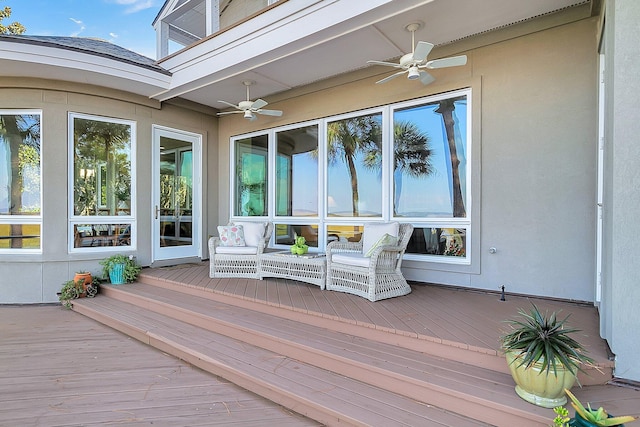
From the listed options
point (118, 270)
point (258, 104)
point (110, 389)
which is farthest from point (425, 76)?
point (118, 270)

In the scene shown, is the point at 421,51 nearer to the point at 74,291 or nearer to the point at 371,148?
the point at 371,148

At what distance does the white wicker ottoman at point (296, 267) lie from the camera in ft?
13.8

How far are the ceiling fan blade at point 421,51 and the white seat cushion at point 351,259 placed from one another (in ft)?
7.02

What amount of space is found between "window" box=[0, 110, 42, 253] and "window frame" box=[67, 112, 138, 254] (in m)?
0.38

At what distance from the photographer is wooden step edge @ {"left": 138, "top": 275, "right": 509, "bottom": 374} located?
2344 millimetres

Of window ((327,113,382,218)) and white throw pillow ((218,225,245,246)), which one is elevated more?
window ((327,113,382,218))

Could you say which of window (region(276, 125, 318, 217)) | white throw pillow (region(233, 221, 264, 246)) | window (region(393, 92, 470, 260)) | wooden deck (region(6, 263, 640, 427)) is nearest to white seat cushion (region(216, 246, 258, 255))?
white throw pillow (region(233, 221, 264, 246))

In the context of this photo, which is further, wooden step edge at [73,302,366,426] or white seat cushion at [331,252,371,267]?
white seat cushion at [331,252,371,267]

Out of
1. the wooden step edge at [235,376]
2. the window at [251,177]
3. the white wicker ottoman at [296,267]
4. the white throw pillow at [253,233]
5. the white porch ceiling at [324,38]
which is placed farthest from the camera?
the window at [251,177]

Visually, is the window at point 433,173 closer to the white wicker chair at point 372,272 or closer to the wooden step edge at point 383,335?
the white wicker chair at point 372,272

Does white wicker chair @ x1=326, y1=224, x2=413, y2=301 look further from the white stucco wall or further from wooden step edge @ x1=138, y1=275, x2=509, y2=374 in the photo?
the white stucco wall

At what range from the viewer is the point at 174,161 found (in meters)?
6.24

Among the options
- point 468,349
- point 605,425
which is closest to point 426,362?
point 468,349

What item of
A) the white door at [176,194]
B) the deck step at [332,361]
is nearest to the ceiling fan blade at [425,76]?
the deck step at [332,361]
